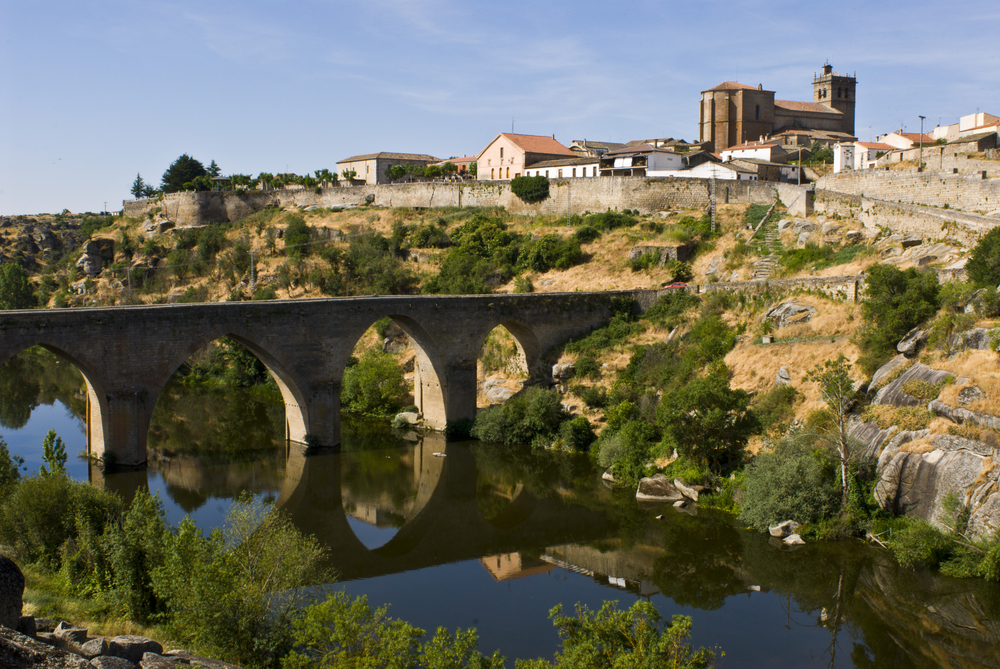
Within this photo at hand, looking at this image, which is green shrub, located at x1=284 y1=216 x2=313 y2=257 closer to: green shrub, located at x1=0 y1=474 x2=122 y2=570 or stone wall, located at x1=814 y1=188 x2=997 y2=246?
stone wall, located at x1=814 y1=188 x2=997 y2=246

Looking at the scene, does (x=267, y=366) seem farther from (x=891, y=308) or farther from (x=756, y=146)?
(x=756, y=146)

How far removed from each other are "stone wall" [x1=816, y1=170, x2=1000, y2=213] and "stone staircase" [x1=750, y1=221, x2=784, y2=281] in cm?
332

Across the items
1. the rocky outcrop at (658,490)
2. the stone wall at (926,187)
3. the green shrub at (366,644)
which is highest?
the stone wall at (926,187)

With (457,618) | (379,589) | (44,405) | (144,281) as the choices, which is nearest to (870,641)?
(457,618)

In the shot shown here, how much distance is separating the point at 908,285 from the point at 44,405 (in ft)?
105

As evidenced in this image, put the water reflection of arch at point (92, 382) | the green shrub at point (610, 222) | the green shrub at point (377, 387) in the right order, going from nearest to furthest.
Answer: the water reflection of arch at point (92, 382), the green shrub at point (377, 387), the green shrub at point (610, 222)

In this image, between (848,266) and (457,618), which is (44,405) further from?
(848,266)

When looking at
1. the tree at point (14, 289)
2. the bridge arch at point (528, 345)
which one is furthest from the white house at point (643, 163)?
the tree at point (14, 289)

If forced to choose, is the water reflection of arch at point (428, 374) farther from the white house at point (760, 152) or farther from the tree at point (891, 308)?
the white house at point (760, 152)

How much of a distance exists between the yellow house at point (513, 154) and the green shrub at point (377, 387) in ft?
71.9

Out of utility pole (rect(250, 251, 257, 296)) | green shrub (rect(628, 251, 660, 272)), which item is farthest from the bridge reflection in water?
utility pole (rect(250, 251, 257, 296))

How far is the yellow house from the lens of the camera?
5069 cm

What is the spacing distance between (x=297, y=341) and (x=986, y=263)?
18258 mm

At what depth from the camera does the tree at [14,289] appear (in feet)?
162
